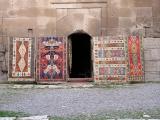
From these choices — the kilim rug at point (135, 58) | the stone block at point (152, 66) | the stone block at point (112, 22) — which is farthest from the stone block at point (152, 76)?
the stone block at point (112, 22)

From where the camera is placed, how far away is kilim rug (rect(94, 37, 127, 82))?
505 inches

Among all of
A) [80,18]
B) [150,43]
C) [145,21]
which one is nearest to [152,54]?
[150,43]

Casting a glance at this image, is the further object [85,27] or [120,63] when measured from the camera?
[85,27]

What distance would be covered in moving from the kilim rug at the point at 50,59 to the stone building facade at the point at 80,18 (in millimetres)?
775

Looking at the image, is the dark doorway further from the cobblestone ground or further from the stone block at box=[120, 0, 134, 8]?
the cobblestone ground

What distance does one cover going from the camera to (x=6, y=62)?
559 inches

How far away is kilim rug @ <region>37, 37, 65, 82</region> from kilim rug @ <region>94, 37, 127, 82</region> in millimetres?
1106

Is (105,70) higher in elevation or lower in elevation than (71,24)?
lower

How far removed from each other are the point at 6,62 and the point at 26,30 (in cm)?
127

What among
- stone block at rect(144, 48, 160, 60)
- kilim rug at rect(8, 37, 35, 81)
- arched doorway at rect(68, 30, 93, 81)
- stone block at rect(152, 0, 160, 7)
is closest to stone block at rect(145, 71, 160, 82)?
stone block at rect(144, 48, 160, 60)

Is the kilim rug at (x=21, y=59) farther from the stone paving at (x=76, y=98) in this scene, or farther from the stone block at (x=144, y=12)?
the stone block at (x=144, y=12)

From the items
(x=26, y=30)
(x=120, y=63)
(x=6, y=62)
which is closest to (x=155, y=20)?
(x=120, y=63)

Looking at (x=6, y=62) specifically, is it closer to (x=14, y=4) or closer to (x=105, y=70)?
(x=14, y=4)

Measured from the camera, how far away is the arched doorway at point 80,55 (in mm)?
14537
